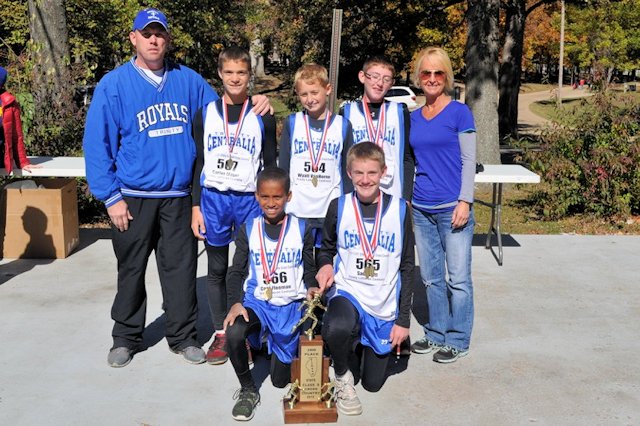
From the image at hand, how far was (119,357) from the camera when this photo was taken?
475 centimetres

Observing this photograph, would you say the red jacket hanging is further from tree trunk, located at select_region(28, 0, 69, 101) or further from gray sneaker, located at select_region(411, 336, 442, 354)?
gray sneaker, located at select_region(411, 336, 442, 354)

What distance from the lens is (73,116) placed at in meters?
9.68

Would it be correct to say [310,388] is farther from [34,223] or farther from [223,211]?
[34,223]

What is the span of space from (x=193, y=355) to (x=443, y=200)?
1.78 metres

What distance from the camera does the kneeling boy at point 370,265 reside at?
4215 mm

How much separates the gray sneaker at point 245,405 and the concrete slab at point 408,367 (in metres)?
0.05

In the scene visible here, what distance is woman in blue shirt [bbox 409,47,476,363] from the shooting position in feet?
15.0

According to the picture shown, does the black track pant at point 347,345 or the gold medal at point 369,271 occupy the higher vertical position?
the gold medal at point 369,271

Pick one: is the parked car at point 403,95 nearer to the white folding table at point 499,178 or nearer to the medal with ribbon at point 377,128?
the white folding table at point 499,178

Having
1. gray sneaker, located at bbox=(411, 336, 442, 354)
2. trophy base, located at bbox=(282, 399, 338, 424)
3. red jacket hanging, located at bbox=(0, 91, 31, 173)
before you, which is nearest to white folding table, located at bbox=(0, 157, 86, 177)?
red jacket hanging, located at bbox=(0, 91, 31, 173)

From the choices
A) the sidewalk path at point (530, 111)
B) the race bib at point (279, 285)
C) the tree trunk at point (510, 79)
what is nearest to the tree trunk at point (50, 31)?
the race bib at point (279, 285)

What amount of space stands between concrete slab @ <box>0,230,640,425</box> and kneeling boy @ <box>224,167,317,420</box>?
0.30 meters

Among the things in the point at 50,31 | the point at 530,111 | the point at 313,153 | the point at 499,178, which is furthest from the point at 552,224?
the point at 530,111

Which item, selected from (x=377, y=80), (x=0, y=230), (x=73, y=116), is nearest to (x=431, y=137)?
(x=377, y=80)
